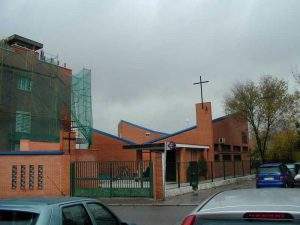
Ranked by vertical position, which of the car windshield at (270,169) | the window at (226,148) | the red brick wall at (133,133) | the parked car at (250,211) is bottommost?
the parked car at (250,211)

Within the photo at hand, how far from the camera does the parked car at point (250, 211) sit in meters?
4.11

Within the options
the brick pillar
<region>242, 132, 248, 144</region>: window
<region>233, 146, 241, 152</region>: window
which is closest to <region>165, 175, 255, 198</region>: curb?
the brick pillar

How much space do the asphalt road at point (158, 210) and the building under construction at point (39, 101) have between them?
1332 centimetres

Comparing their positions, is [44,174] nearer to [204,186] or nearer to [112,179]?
[112,179]

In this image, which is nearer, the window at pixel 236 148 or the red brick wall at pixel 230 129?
the red brick wall at pixel 230 129

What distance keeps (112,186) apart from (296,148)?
39599mm

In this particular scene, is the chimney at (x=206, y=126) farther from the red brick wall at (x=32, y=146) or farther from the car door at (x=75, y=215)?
the car door at (x=75, y=215)

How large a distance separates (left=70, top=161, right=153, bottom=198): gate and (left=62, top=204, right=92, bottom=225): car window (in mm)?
20133

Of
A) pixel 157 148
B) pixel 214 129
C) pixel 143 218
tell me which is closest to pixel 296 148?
pixel 214 129

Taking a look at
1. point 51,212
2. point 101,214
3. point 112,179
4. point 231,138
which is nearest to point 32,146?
point 112,179

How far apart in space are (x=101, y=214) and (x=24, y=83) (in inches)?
1522

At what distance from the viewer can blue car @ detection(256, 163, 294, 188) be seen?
32.8 meters

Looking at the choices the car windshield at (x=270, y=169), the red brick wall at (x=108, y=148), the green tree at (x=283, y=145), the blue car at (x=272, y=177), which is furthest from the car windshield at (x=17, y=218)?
the green tree at (x=283, y=145)

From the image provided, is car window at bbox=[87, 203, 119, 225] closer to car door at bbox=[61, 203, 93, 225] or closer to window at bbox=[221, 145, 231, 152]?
car door at bbox=[61, 203, 93, 225]
